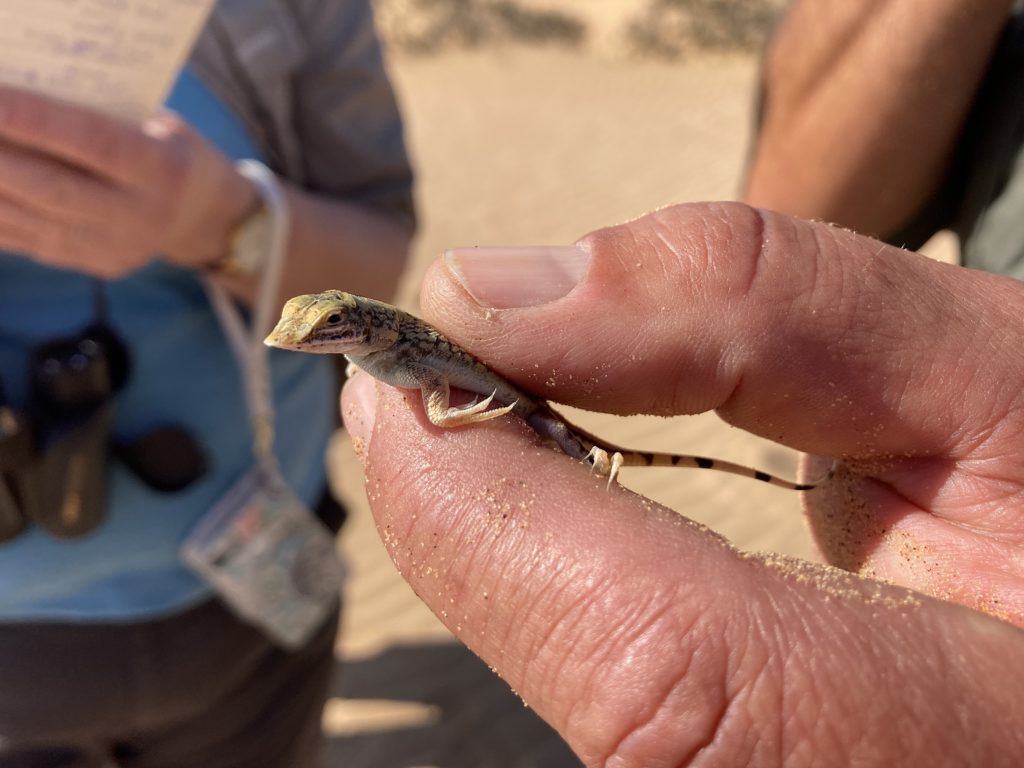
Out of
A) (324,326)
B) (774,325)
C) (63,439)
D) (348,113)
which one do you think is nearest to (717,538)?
(774,325)

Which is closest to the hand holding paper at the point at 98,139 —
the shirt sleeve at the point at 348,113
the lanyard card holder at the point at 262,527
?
the lanyard card holder at the point at 262,527

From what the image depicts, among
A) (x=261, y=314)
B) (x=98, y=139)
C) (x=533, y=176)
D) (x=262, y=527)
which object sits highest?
(x=98, y=139)

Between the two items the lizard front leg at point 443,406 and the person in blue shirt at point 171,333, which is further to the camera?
the person in blue shirt at point 171,333

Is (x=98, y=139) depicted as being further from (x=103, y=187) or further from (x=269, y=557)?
(x=269, y=557)

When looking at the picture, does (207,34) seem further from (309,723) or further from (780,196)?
(309,723)

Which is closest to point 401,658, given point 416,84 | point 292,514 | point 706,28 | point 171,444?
point 292,514

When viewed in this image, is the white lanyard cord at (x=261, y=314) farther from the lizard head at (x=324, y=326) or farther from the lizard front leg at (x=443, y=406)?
the lizard front leg at (x=443, y=406)
